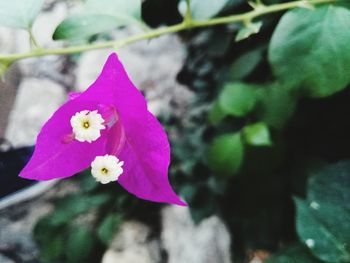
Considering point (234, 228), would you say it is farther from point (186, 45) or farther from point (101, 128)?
point (101, 128)

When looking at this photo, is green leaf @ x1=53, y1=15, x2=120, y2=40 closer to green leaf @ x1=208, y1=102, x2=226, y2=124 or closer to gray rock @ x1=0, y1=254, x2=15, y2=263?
green leaf @ x1=208, y1=102, x2=226, y2=124

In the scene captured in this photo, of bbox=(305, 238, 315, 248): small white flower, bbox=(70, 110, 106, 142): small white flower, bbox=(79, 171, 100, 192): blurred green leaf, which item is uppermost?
bbox=(70, 110, 106, 142): small white flower

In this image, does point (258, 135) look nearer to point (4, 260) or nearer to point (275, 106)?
point (275, 106)

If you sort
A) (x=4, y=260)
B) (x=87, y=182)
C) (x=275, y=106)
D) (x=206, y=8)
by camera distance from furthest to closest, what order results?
(x=87, y=182), (x=4, y=260), (x=275, y=106), (x=206, y=8)

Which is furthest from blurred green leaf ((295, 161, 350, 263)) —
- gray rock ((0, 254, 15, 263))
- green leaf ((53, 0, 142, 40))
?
gray rock ((0, 254, 15, 263))

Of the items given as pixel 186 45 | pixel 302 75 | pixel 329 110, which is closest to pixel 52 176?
pixel 302 75

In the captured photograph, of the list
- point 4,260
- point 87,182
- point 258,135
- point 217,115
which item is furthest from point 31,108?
point 258,135

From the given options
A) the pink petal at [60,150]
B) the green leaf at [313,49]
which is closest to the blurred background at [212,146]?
the green leaf at [313,49]
